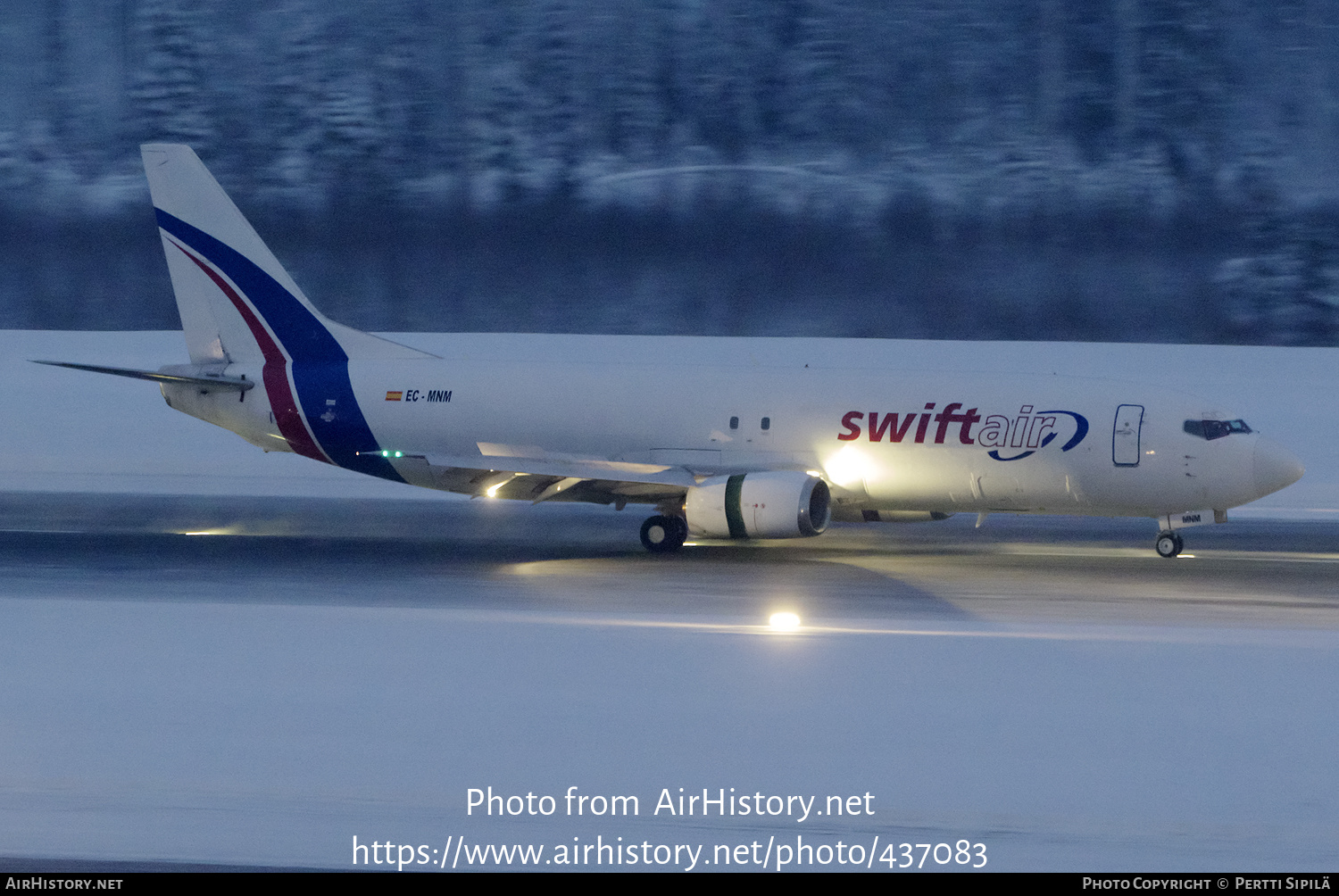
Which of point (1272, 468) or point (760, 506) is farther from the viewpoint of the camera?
point (760, 506)

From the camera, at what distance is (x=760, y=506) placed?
23.1 metres

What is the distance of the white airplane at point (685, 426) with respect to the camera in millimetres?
23359

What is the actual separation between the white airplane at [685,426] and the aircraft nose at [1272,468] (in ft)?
0.09

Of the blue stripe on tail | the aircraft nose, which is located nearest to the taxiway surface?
the aircraft nose

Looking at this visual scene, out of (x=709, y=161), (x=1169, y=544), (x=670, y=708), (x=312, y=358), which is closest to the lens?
(x=670, y=708)

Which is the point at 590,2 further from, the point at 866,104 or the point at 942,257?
the point at 942,257

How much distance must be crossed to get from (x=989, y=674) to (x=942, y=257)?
3671 centimetres

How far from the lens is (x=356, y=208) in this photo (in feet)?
175

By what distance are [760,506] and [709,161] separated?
30.7 meters

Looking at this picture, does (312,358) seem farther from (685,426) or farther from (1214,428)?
(1214,428)

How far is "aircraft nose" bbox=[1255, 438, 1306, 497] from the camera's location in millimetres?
22797

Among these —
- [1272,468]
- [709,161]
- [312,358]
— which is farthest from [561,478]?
[709,161]

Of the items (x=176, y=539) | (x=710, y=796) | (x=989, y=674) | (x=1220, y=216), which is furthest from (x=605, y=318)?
(x=710, y=796)

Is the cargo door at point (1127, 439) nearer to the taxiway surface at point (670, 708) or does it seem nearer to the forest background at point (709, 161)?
the taxiway surface at point (670, 708)
